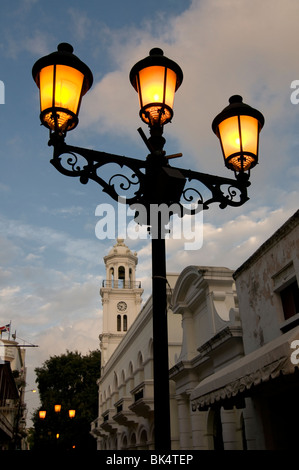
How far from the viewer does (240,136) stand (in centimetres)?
446

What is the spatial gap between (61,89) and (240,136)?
1.87 m

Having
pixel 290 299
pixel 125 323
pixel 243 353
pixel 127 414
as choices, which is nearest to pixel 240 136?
pixel 290 299

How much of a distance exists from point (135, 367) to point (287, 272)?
18.4 metres

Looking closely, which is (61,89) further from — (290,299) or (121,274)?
(121,274)

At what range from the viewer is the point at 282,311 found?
9.65 m

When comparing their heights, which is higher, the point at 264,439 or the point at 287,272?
the point at 287,272

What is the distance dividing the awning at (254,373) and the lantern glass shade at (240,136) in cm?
309

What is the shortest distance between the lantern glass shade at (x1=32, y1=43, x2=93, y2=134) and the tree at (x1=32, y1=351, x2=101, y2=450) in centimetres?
4215

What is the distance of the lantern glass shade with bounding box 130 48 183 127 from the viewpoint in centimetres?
409

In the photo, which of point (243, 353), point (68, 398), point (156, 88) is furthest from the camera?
point (68, 398)

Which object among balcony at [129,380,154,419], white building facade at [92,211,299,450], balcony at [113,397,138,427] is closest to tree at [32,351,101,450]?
balcony at [113,397,138,427]

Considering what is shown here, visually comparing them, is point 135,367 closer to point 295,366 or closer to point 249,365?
point 249,365

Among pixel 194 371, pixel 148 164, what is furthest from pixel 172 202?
pixel 194 371

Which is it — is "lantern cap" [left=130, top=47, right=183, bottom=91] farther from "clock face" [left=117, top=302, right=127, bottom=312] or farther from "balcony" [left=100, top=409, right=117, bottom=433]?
"clock face" [left=117, top=302, right=127, bottom=312]
